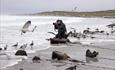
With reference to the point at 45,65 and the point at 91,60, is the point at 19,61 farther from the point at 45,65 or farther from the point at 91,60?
the point at 91,60

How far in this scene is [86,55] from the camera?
1986 cm

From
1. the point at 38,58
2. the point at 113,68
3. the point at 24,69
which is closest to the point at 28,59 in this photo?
the point at 38,58

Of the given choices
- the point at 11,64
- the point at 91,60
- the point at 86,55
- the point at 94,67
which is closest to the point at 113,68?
the point at 94,67

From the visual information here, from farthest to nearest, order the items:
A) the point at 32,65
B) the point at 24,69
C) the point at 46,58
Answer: the point at 46,58 < the point at 32,65 < the point at 24,69

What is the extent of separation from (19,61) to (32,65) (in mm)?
1382

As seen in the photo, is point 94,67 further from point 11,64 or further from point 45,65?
point 11,64

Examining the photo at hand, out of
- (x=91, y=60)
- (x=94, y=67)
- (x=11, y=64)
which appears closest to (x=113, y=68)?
(x=94, y=67)

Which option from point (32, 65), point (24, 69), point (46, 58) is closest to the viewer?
point (24, 69)

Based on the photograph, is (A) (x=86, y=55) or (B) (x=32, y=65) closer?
(B) (x=32, y=65)

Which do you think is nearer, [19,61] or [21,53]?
[19,61]

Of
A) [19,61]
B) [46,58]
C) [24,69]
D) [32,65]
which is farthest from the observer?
[46,58]

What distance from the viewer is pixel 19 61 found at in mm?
17844

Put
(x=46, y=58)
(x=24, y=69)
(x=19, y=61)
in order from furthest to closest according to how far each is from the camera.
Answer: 1. (x=46, y=58)
2. (x=19, y=61)
3. (x=24, y=69)

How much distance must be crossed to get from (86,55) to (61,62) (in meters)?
2.65
